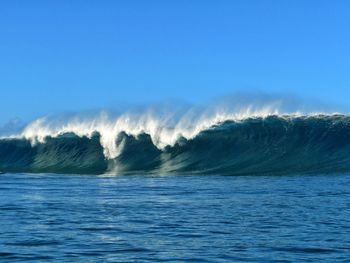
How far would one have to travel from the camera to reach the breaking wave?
2762 centimetres

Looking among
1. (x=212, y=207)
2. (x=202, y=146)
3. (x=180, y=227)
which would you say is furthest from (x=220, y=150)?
(x=180, y=227)

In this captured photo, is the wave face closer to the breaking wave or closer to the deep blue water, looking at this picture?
the breaking wave

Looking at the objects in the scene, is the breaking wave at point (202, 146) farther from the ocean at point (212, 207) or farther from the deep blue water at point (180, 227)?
the deep blue water at point (180, 227)

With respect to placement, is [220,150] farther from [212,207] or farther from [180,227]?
[180,227]

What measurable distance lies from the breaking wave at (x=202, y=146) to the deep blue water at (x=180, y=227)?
10.7 meters

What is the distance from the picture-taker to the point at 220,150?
31.4m

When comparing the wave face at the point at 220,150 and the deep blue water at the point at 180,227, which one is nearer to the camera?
the deep blue water at the point at 180,227

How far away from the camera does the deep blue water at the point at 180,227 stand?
7527 mm

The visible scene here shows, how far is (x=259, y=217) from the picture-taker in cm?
1053

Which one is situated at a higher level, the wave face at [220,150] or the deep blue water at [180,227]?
the wave face at [220,150]

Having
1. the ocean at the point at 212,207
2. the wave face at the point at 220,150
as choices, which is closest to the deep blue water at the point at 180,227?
the ocean at the point at 212,207

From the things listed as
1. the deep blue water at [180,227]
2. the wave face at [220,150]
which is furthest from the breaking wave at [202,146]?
the deep blue water at [180,227]

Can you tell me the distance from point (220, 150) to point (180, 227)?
2200 centimetres

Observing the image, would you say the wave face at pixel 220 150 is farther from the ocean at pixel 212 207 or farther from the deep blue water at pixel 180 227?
the deep blue water at pixel 180 227
